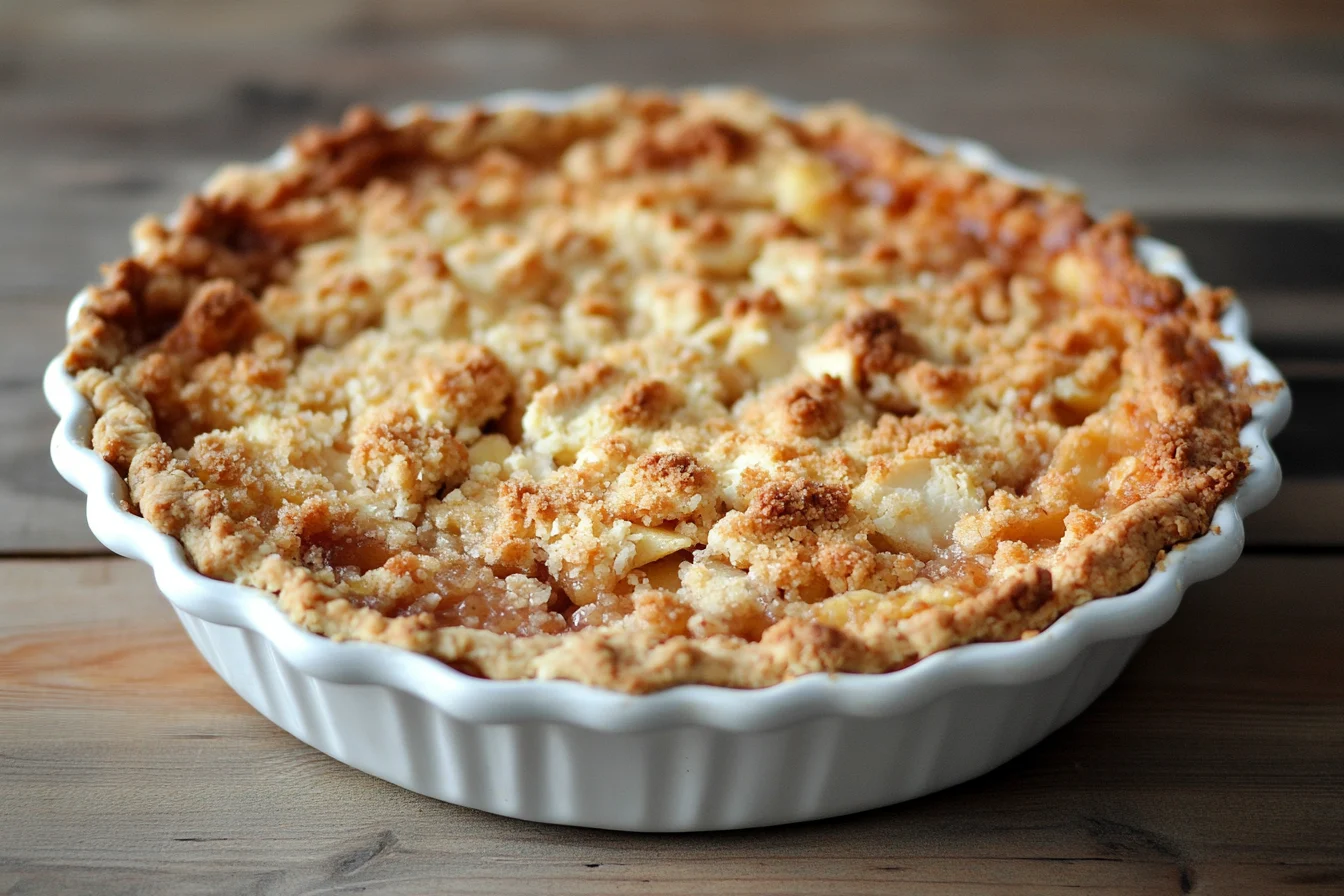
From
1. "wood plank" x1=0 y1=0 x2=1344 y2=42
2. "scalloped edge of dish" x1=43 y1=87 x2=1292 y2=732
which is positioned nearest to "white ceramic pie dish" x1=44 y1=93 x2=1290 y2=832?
"scalloped edge of dish" x1=43 y1=87 x2=1292 y2=732

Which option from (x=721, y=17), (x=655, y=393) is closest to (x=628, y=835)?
(x=655, y=393)

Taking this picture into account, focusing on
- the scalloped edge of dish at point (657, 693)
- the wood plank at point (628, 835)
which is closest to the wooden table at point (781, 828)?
the wood plank at point (628, 835)

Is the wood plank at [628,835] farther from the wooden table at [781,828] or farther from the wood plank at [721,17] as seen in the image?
the wood plank at [721,17]

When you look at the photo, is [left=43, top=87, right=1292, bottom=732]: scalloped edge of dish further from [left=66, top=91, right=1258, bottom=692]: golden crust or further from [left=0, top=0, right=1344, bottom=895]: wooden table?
[left=0, top=0, right=1344, bottom=895]: wooden table


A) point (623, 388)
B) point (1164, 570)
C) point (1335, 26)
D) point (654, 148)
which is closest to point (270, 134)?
point (654, 148)

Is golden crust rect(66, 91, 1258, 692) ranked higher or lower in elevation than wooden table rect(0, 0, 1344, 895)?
higher

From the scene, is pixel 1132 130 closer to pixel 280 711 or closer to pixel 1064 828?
pixel 1064 828

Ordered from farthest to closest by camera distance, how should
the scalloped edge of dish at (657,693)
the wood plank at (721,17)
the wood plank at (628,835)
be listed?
the wood plank at (721,17), the wood plank at (628,835), the scalloped edge of dish at (657,693)

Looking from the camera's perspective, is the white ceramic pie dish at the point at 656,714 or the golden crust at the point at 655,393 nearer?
the white ceramic pie dish at the point at 656,714
